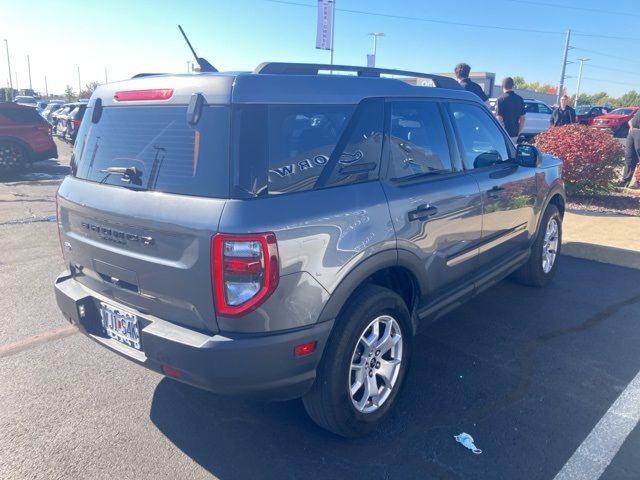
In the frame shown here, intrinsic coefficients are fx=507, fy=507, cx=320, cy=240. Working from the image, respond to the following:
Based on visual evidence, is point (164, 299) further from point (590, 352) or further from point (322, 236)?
point (590, 352)

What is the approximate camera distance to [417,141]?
3277mm

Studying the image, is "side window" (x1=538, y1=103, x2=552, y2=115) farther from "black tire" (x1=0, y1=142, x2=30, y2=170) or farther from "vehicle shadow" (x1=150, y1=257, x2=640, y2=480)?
"vehicle shadow" (x1=150, y1=257, x2=640, y2=480)

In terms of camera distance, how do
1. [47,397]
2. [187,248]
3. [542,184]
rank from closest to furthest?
[187,248], [47,397], [542,184]

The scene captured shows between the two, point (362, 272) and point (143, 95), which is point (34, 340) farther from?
point (362, 272)

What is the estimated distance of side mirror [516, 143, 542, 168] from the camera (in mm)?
4410

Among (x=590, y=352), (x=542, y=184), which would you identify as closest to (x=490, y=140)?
(x=542, y=184)

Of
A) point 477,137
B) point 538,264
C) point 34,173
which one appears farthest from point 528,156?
point 34,173

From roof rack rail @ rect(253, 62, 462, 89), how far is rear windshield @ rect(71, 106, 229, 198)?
47cm

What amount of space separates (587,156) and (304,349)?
7549mm

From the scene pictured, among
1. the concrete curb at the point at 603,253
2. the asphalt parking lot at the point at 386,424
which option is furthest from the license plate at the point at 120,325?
the concrete curb at the point at 603,253

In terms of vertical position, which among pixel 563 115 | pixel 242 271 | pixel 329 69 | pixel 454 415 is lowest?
→ pixel 454 415

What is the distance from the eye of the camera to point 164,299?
8.09 feet

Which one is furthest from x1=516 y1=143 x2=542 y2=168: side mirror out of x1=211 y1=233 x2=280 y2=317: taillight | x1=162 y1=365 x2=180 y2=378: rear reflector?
x1=162 y1=365 x2=180 y2=378: rear reflector

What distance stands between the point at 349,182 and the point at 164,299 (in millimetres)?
1116
